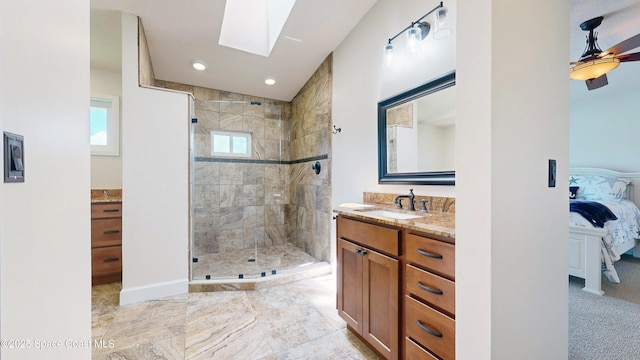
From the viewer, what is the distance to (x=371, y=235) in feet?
5.12

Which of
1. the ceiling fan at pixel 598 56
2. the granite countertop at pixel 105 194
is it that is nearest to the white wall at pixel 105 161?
the granite countertop at pixel 105 194

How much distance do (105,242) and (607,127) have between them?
7.08m

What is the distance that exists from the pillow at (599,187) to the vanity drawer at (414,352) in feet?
14.9

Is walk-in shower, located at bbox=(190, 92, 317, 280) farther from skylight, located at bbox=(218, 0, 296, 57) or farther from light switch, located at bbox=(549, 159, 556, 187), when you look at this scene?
light switch, located at bbox=(549, 159, 556, 187)

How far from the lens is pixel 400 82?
6.89 feet

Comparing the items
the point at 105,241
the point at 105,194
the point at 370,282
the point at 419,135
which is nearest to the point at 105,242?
the point at 105,241

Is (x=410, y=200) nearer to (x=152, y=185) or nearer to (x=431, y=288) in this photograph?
(x=431, y=288)

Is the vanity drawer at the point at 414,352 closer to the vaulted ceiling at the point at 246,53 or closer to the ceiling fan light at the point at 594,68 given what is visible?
the vaulted ceiling at the point at 246,53

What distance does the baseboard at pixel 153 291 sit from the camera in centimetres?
224

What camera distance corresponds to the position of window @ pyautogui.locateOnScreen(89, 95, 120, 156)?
3061 millimetres

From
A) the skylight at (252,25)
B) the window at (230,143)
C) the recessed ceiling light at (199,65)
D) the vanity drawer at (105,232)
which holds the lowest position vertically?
the vanity drawer at (105,232)

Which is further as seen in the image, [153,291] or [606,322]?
[153,291]

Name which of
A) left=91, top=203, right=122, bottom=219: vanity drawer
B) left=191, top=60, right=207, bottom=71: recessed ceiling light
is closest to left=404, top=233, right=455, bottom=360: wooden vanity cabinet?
left=91, top=203, right=122, bottom=219: vanity drawer

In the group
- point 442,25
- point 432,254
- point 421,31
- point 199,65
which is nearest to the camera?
point 432,254
